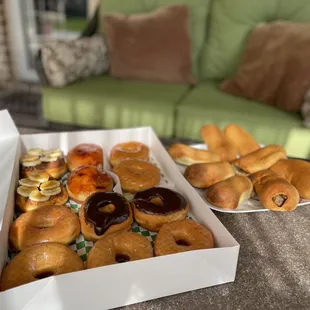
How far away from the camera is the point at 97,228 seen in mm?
754

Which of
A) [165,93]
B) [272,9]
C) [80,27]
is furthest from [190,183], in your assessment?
[80,27]

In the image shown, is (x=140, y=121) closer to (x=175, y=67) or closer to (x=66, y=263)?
(x=175, y=67)

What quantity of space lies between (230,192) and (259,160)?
187 mm

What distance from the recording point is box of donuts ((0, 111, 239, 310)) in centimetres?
→ 60

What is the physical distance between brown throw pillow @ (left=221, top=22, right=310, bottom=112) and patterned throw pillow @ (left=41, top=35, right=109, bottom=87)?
83 cm

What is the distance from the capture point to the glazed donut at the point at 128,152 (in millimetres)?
1068

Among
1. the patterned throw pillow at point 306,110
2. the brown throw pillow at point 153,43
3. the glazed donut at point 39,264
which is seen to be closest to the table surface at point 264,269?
the glazed donut at point 39,264

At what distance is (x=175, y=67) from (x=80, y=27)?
161cm

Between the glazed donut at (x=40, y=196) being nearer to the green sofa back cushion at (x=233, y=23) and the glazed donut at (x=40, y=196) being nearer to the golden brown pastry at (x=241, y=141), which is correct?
the golden brown pastry at (x=241, y=141)

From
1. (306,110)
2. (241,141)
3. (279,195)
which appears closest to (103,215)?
(279,195)

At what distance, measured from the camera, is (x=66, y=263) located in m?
0.67

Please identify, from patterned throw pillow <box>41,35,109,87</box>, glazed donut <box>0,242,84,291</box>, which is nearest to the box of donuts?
glazed donut <box>0,242,84,291</box>

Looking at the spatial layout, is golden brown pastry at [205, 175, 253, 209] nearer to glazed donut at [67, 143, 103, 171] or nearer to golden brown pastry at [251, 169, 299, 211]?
golden brown pastry at [251, 169, 299, 211]

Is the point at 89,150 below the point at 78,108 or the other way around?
the other way around
